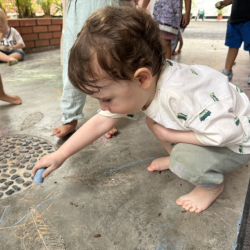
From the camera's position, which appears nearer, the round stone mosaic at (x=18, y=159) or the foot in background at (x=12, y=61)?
the round stone mosaic at (x=18, y=159)

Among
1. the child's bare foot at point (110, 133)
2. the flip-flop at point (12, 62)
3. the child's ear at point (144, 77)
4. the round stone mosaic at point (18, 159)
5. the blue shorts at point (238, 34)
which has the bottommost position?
the flip-flop at point (12, 62)

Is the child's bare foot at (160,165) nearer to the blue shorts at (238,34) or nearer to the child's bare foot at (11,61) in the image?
the blue shorts at (238,34)

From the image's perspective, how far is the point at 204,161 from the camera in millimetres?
812

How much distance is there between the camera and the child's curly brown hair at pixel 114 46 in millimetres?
653

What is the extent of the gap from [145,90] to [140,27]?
7.6 inches

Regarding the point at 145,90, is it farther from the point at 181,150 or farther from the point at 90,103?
the point at 90,103

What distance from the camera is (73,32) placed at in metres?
1.25

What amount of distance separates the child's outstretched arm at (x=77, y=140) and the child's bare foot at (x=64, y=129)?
0.44m

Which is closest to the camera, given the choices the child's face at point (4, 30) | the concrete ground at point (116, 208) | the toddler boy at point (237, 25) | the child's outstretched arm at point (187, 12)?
the concrete ground at point (116, 208)

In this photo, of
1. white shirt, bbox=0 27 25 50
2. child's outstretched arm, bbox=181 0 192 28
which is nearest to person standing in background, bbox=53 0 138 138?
child's outstretched arm, bbox=181 0 192 28

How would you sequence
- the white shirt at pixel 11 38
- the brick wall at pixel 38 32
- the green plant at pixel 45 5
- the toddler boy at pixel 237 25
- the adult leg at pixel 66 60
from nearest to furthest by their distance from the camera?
1. the adult leg at pixel 66 60
2. the toddler boy at pixel 237 25
3. the white shirt at pixel 11 38
4. the brick wall at pixel 38 32
5. the green plant at pixel 45 5

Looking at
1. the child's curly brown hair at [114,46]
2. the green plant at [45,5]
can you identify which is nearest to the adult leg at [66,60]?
the child's curly brown hair at [114,46]

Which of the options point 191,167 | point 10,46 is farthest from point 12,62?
point 191,167

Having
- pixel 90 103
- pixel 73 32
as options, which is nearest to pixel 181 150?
pixel 73 32
